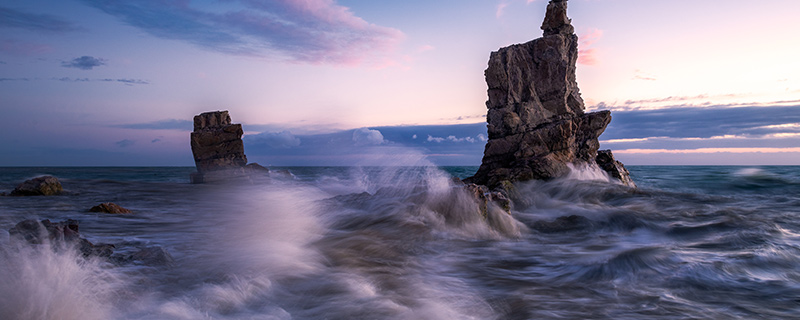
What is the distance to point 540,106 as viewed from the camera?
679 inches

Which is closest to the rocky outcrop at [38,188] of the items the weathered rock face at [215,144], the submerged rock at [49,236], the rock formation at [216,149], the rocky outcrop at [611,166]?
the rock formation at [216,149]

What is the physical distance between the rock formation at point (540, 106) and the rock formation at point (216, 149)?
1813cm

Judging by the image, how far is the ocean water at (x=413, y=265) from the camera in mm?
4062

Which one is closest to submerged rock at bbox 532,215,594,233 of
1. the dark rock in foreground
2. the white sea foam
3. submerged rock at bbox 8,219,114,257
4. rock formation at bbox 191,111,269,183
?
the dark rock in foreground

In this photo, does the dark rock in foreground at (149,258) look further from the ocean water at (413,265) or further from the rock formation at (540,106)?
the rock formation at (540,106)

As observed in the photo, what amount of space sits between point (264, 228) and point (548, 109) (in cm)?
1311

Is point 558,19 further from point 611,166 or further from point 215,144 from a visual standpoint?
point 215,144

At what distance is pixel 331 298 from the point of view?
14.9 feet

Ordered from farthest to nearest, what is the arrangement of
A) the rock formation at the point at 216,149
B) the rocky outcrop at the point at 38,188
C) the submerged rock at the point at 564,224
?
the rock formation at the point at 216,149, the rocky outcrop at the point at 38,188, the submerged rock at the point at 564,224

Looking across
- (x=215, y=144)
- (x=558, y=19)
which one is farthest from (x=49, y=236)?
(x=215, y=144)

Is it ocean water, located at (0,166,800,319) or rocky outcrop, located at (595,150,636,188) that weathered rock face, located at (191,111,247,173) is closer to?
ocean water, located at (0,166,800,319)

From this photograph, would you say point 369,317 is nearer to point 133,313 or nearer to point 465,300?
point 465,300

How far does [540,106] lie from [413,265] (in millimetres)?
13109

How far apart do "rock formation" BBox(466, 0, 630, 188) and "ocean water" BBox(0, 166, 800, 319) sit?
538 cm
